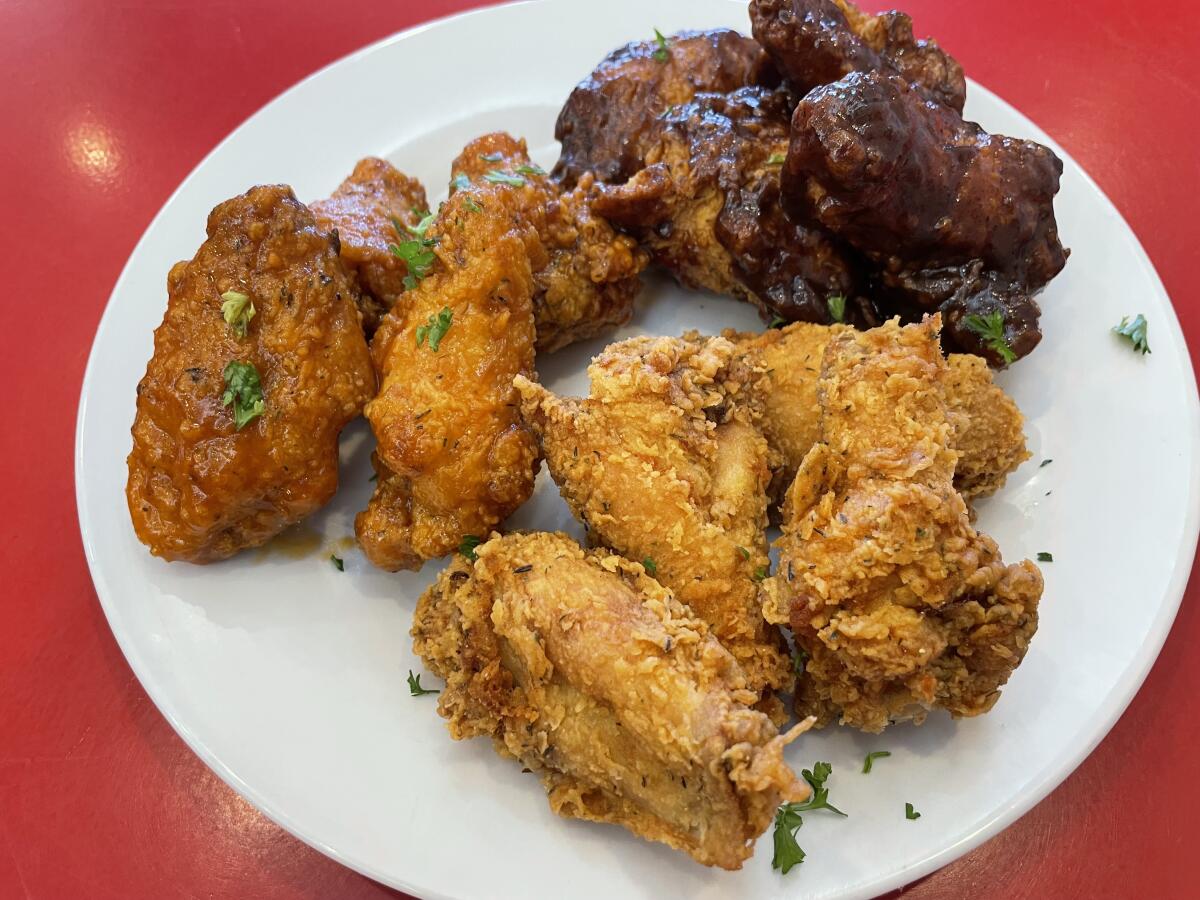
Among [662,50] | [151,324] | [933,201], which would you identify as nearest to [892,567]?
[933,201]

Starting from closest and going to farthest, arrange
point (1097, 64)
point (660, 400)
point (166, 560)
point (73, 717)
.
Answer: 1. point (660, 400)
2. point (166, 560)
3. point (73, 717)
4. point (1097, 64)

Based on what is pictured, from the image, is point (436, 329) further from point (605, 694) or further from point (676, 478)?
point (605, 694)

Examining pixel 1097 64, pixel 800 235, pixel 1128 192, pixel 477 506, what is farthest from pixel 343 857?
pixel 1097 64

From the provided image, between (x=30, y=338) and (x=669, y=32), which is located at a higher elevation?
(x=669, y=32)

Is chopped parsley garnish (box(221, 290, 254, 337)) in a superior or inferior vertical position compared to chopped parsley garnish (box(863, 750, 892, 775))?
superior

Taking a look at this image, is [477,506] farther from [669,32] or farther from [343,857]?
[669,32]

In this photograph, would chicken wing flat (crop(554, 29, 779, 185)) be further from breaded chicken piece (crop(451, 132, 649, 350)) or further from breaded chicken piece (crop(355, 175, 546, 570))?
breaded chicken piece (crop(355, 175, 546, 570))

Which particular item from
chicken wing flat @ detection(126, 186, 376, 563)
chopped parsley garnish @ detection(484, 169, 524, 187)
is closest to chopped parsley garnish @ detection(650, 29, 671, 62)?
chopped parsley garnish @ detection(484, 169, 524, 187)
